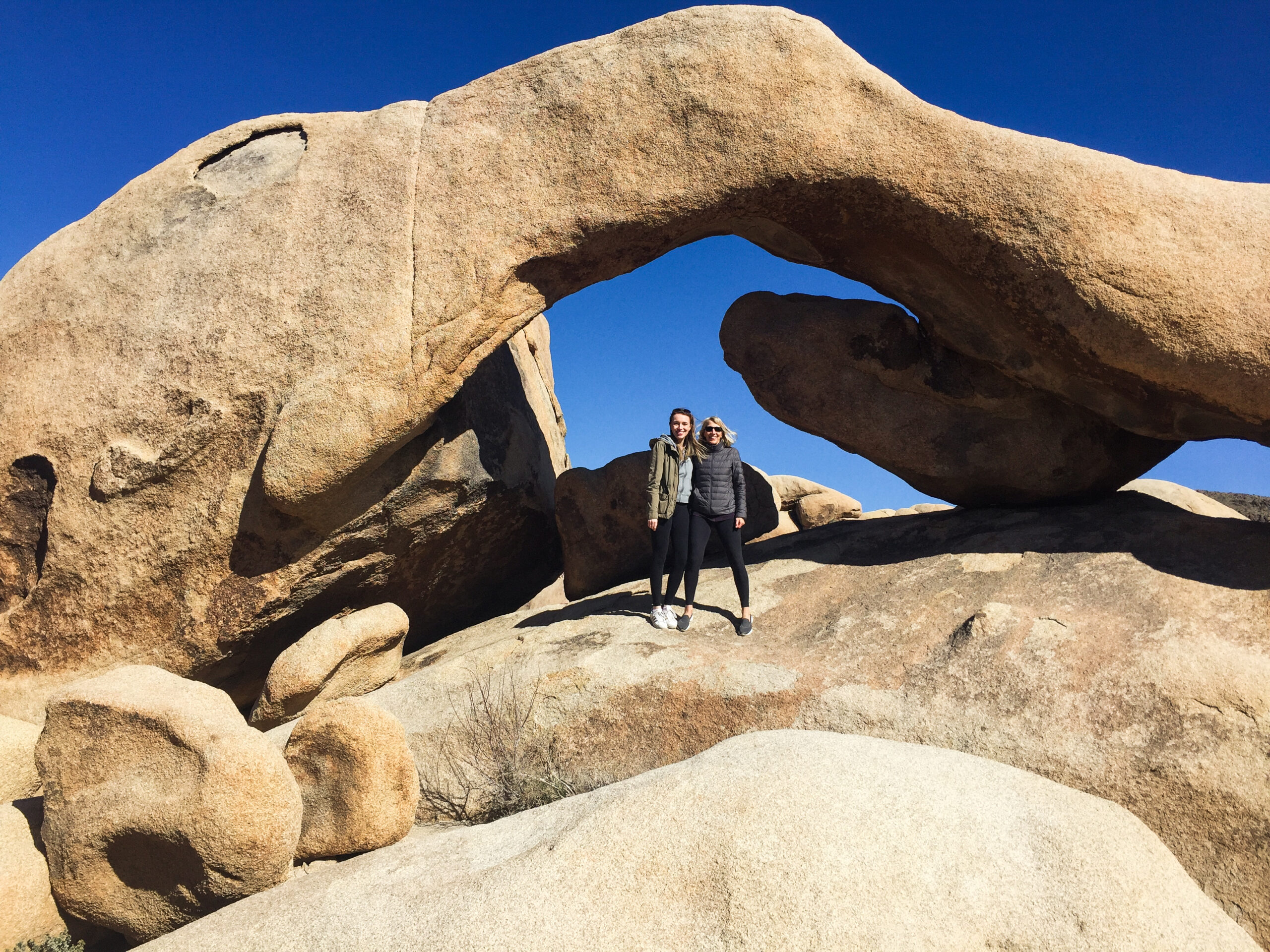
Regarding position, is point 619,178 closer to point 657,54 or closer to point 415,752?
point 657,54

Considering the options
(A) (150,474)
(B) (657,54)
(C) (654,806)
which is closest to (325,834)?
(C) (654,806)

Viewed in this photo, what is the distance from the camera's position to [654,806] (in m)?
3.40

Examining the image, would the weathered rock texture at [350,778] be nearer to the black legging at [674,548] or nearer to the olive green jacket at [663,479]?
the black legging at [674,548]

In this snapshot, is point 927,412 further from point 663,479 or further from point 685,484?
point 663,479

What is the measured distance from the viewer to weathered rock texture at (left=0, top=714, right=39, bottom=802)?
5000 mm

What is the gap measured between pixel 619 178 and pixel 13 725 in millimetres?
Answer: 5087

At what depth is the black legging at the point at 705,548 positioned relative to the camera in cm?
651

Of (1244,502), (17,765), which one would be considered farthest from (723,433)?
(1244,502)

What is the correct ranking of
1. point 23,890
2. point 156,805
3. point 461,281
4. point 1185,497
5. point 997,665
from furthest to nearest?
point 1185,497 < point 461,281 < point 997,665 < point 23,890 < point 156,805

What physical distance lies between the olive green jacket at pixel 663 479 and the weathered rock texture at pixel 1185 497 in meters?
6.30

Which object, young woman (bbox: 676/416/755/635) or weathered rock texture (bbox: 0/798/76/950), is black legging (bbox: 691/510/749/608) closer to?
young woman (bbox: 676/416/755/635)

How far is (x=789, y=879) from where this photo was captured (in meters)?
2.98

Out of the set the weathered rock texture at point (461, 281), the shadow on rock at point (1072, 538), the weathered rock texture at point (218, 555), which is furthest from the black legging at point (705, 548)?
the weathered rock texture at point (461, 281)

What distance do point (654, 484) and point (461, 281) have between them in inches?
78.2
